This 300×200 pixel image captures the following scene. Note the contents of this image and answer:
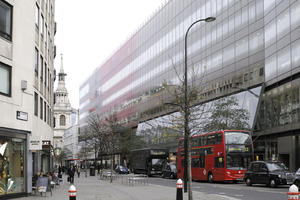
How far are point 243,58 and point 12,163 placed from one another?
107ft

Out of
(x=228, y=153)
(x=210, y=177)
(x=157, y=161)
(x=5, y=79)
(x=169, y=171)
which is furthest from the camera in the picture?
(x=157, y=161)

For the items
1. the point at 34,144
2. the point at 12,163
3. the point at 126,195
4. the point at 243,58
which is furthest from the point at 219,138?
the point at 243,58

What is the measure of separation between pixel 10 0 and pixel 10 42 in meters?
1.97

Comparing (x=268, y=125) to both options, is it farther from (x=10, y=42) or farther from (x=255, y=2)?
(x=10, y=42)

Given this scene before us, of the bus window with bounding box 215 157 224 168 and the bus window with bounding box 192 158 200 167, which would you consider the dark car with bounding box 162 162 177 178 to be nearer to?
the bus window with bounding box 192 158 200 167

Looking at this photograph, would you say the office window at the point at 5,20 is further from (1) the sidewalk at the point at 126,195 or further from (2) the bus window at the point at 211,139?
(2) the bus window at the point at 211,139

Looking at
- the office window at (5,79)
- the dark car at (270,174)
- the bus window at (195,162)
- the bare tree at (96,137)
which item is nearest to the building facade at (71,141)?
the bare tree at (96,137)

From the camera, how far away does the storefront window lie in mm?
20947

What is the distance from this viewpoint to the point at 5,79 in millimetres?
21438

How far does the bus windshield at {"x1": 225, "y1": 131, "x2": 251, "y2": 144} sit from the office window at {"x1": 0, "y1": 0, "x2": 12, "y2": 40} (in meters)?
17.7

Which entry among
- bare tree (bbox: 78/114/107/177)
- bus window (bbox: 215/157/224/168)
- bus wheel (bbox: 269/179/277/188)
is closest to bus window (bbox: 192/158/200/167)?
bus window (bbox: 215/157/224/168)

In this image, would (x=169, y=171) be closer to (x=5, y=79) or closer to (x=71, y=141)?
(x=5, y=79)

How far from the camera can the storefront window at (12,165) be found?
20.9m

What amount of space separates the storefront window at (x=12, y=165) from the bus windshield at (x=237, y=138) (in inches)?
621
